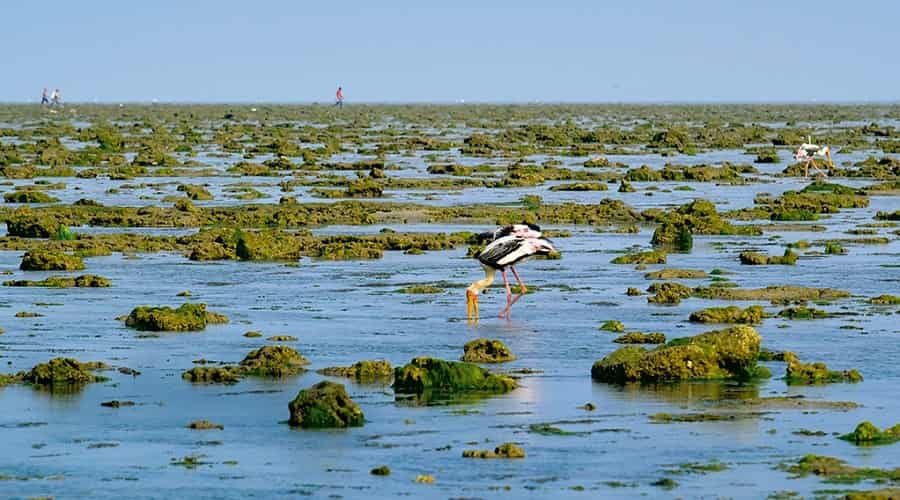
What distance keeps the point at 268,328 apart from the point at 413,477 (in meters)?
7.86

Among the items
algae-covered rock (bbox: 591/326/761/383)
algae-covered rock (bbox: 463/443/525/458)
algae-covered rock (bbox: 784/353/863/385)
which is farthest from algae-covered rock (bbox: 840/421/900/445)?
algae-covered rock (bbox: 591/326/761/383)

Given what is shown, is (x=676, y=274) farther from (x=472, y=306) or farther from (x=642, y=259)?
(x=472, y=306)

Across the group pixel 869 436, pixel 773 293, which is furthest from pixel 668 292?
pixel 869 436

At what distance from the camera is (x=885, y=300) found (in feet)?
71.7

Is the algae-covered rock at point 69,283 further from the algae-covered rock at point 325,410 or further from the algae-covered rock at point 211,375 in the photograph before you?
the algae-covered rock at point 325,410

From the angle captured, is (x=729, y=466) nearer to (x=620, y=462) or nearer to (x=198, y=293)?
(x=620, y=462)

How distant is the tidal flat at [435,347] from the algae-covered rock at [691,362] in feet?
0.08

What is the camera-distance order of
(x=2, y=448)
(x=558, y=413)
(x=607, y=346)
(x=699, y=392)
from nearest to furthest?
1. (x=2, y=448)
2. (x=558, y=413)
3. (x=699, y=392)
4. (x=607, y=346)

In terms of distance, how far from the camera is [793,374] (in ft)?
53.4

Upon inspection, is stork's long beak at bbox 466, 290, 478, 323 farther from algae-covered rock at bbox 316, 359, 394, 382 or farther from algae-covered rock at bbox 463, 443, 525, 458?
algae-covered rock at bbox 463, 443, 525, 458

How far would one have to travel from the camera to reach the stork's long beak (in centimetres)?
2014

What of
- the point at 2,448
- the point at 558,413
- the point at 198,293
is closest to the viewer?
the point at 2,448

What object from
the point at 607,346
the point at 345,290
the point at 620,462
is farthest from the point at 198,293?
the point at 620,462

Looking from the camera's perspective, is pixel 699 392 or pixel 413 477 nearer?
pixel 413 477
